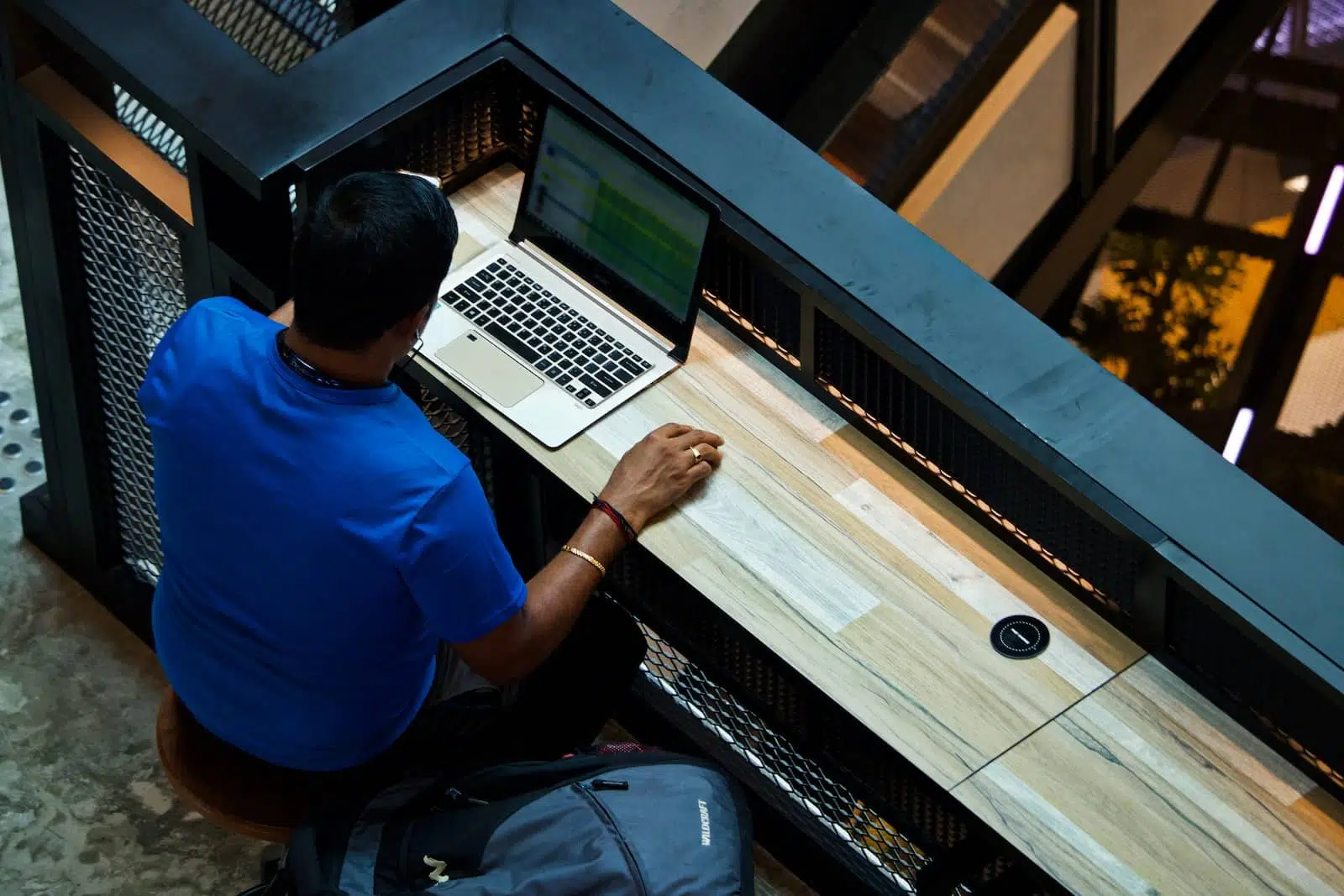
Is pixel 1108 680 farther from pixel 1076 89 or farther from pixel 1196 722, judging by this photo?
pixel 1076 89

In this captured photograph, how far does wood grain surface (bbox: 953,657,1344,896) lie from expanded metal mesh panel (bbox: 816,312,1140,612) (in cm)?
15

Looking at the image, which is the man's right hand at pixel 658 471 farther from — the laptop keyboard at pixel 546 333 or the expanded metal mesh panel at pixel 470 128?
the expanded metal mesh panel at pixel 470 128

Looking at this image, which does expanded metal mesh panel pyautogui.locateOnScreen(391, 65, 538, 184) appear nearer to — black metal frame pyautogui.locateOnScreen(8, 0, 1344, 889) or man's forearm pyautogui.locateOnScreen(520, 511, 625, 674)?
black metal frame pyautogui.locateOnScreen(8, 0, 1344, 889)

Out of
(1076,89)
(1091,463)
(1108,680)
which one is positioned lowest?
(1076,89)

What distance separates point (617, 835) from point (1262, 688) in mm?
769

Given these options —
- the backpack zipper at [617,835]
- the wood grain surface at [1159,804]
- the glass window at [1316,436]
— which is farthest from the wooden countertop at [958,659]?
the glass window at [1316,436]

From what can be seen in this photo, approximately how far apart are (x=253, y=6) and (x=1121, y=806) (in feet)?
5.74

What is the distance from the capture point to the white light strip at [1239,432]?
4918 millimetres

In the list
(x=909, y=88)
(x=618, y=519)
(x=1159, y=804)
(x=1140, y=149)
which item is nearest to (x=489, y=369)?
(x=618, y=519)

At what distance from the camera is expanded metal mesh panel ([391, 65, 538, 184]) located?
102 inches

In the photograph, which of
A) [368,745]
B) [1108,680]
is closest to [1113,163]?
[1108,680]

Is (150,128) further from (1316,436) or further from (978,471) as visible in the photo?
(1316,436)

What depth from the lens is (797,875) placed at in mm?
2869

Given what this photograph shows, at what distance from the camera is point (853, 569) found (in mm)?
2271
